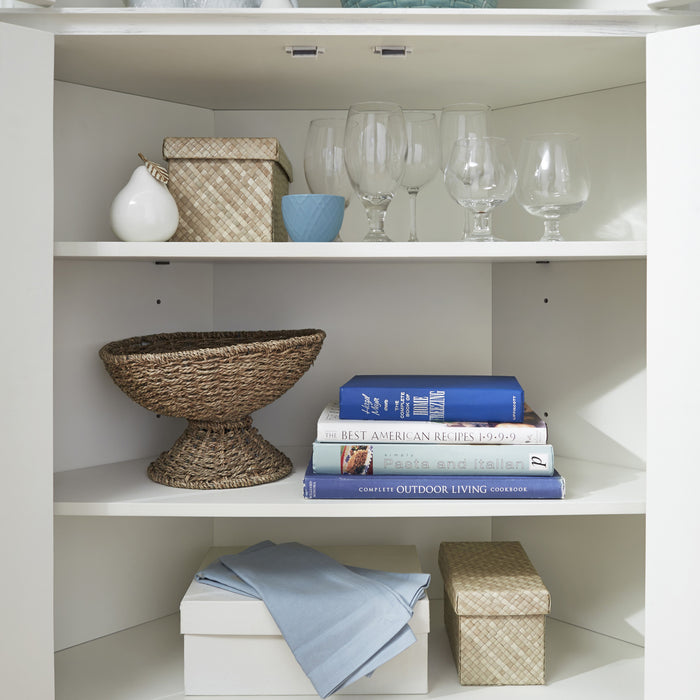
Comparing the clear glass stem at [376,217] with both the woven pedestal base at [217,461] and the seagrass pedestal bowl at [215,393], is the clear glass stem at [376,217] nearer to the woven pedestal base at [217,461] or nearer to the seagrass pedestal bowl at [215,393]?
the seagrass pedestal bowl at [215,393]

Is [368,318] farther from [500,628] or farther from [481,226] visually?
[500,628]

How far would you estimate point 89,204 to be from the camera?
1.21 meters

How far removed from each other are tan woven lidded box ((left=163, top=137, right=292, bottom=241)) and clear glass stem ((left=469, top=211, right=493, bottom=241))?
0.97 ft

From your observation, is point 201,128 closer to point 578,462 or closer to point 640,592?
point 578,462

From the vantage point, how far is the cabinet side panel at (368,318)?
1394 millimetres

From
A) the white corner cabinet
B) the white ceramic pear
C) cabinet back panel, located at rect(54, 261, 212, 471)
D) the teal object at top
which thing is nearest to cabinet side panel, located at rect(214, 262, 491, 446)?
the white corner cabinet

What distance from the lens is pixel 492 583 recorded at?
1127mm

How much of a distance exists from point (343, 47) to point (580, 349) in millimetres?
649

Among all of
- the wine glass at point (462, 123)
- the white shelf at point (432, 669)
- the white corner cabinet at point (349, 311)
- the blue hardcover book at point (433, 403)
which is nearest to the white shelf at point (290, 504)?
the white corner cabinet at point (349, 311)

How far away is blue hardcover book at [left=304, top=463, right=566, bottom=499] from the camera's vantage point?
3.36 ft

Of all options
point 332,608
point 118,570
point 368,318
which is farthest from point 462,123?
point 118,570

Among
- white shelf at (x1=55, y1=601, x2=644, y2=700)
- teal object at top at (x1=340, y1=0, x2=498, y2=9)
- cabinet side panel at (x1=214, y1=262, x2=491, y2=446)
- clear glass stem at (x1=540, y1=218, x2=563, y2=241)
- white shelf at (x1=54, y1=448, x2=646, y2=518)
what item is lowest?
white shelf at (x1=55, y1=601, x2=644, y2=700)
